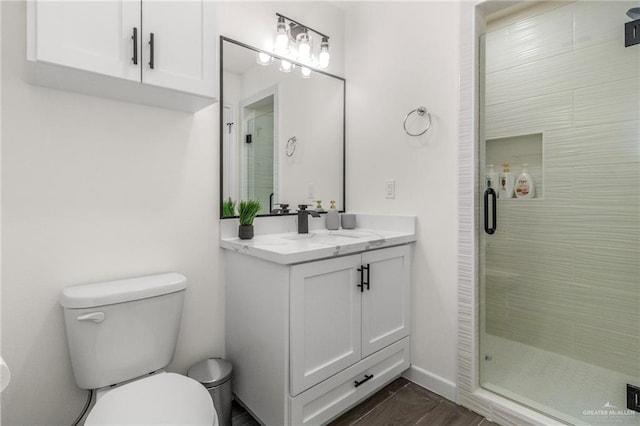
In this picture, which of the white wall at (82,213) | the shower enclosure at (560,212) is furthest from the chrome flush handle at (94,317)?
the shower enclosure at (560,212)

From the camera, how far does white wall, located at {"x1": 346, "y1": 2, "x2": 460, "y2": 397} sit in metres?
1.75

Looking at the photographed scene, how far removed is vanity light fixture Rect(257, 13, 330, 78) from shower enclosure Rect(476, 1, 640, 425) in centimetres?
96

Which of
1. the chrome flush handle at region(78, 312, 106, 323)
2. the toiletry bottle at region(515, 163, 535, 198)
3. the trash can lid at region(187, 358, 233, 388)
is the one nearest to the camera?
the chrome flush handle at region(78, 312, 106, 323)

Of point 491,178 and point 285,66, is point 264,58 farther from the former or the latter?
point 491,178

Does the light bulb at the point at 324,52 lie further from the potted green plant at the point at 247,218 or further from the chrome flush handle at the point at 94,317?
the chrome flush handle at the point at 94,317

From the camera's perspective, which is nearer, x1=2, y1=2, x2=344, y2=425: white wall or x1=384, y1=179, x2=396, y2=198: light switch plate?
x1=2, y1=2, x2=344, y2=425: white wall

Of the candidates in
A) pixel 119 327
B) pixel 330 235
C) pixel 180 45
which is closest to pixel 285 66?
pixel 180 45

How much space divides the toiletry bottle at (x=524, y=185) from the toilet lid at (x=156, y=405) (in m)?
1.80

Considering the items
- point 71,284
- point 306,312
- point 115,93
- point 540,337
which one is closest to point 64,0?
point 115,93

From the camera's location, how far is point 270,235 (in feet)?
6.20

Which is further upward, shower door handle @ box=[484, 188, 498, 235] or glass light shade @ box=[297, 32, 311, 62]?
glass light shade @ box=[297, 32, 311, 62]

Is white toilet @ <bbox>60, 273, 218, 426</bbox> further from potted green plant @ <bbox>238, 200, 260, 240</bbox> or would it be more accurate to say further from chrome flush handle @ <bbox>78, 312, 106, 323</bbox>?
potted green plant @ <bbox>238, 200, 260, 240</bbox>

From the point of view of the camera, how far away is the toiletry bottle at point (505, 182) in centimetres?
171

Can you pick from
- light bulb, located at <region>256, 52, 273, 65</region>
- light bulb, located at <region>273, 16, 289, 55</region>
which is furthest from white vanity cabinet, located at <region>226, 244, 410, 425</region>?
light bulb, located at <region>273, 16, 289, 55</region>
